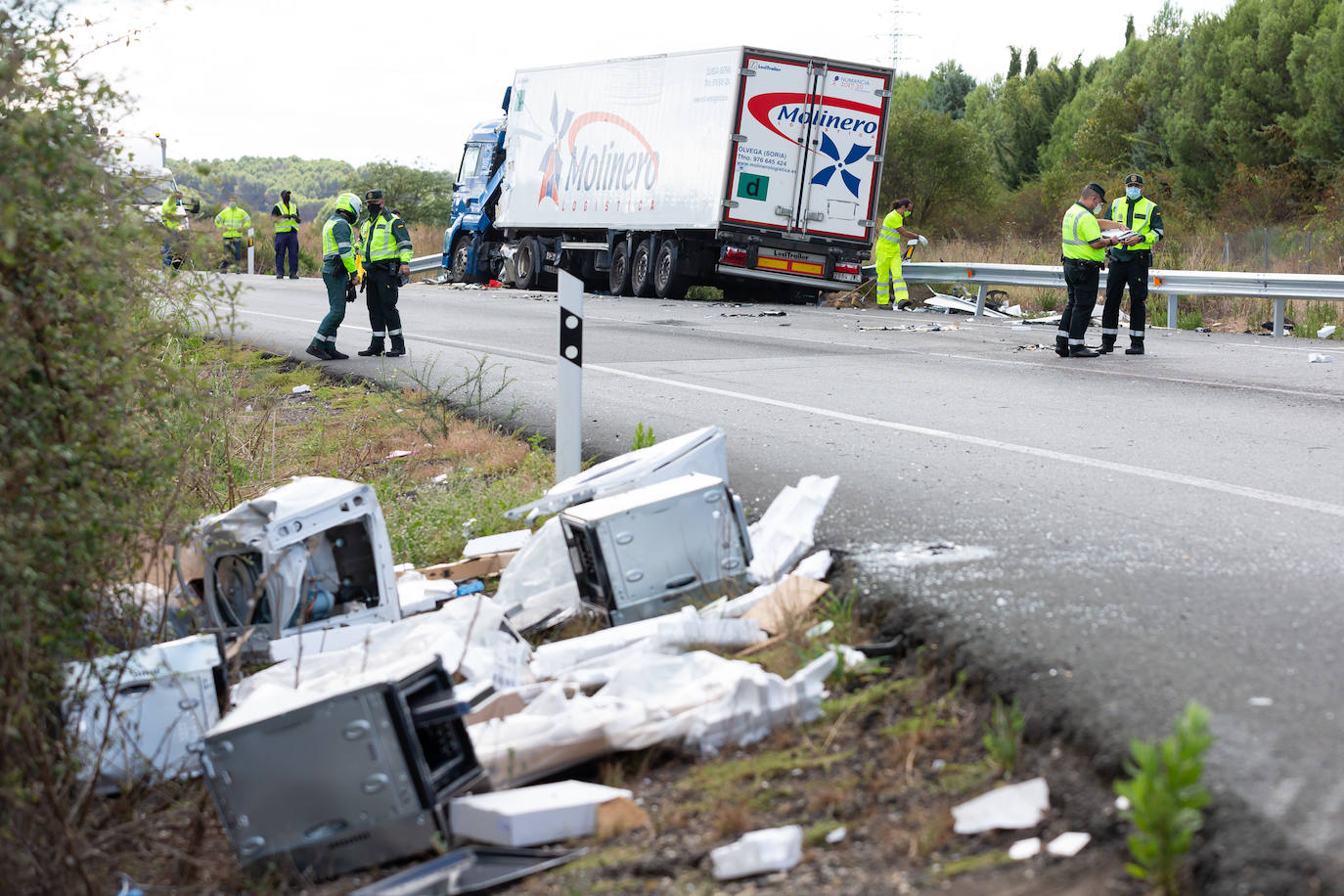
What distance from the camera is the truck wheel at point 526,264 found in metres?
25.2

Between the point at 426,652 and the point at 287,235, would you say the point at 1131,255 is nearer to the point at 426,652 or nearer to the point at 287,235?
the point at 426,652

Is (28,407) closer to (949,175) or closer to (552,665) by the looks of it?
(552,665)

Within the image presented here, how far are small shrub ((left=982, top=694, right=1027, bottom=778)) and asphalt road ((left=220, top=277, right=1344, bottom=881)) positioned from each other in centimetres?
11

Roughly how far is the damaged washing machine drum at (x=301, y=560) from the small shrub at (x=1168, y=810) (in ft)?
8.92

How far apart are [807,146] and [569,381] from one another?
47.8 ft

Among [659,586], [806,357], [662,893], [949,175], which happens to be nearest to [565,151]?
[806,357]

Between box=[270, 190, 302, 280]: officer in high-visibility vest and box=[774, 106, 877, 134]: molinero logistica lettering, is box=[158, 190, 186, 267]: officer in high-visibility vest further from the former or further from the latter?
box=[270, 190, 302, 280]: officer in high-visibility vest

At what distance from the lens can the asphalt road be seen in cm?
300

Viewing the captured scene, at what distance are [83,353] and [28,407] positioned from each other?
0.28 meters

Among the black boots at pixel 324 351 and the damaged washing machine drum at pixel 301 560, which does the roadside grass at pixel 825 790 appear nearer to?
the damaged washing machine drum at pixel 301 560

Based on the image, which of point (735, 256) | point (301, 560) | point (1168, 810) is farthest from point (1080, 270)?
point (1168, 810)

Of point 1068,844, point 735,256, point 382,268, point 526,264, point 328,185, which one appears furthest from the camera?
point 328,185

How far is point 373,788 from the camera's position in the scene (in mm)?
2969

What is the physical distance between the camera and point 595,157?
22.7 m
